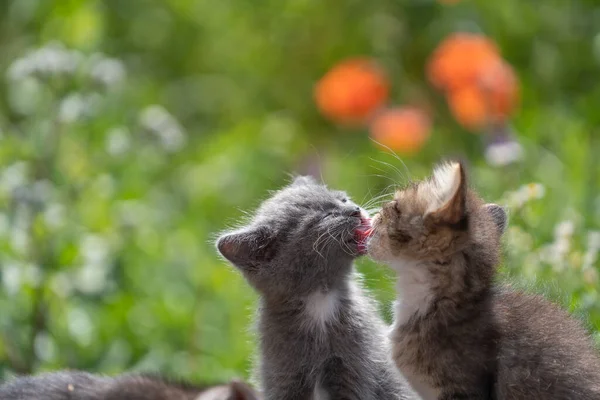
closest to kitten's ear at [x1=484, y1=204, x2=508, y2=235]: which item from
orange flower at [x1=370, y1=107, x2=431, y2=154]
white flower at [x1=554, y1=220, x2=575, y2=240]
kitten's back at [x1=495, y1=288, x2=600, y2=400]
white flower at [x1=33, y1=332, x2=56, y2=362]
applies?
kitten's back at [x1=495, y1=288, x2=600, y2=400]

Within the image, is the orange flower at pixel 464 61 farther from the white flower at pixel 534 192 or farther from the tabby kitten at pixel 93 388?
the tabby kitten at pixel 93 388

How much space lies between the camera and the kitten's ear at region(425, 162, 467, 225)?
133 inches

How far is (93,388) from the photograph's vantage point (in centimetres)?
457

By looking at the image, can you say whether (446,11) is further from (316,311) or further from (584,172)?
(316,311)

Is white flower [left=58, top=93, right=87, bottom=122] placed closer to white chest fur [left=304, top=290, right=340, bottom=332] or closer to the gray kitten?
the gray kitten

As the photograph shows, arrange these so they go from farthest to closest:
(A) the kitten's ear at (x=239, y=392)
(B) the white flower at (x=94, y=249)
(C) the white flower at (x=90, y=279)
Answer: (B) the white flower at (x=94, y=249), (C) the white flower at (x=90, y=279), (A) the kitten's ear at (x=239, y=392)

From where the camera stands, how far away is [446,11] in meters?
9.01

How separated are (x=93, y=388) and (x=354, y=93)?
394 cm

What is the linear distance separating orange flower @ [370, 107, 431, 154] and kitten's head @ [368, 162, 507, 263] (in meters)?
3.86

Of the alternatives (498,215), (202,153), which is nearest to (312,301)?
(498,215)

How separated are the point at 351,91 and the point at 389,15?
1.56 metres

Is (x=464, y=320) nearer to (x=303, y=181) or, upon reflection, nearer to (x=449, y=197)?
(x=449, y=197)

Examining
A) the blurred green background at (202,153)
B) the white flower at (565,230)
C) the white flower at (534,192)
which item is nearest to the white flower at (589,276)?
the blurred green background at (202,153)

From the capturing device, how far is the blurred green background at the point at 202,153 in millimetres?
5543
